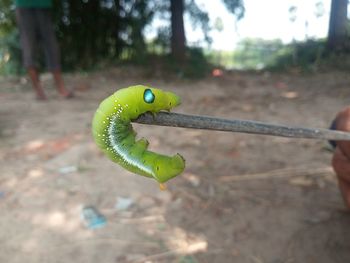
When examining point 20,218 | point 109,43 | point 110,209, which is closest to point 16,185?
point 20,218

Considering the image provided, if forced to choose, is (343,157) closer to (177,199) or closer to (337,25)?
(177,199)

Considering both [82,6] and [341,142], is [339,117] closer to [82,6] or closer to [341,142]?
[341,142]

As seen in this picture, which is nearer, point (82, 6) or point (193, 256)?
point (193, 256)

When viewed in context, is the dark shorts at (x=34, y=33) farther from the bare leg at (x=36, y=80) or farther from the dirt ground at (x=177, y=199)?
the dirt ground at (x=177, y=199)

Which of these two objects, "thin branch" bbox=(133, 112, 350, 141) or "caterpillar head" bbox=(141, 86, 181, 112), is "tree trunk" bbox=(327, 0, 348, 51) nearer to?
"thin branch" bbox=(133, 112, 350, 141)

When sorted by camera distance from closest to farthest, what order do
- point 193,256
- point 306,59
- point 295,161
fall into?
point 193,256, point 295,161, point 306,59

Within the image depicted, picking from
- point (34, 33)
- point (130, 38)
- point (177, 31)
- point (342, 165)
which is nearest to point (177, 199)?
point (342, 165)
